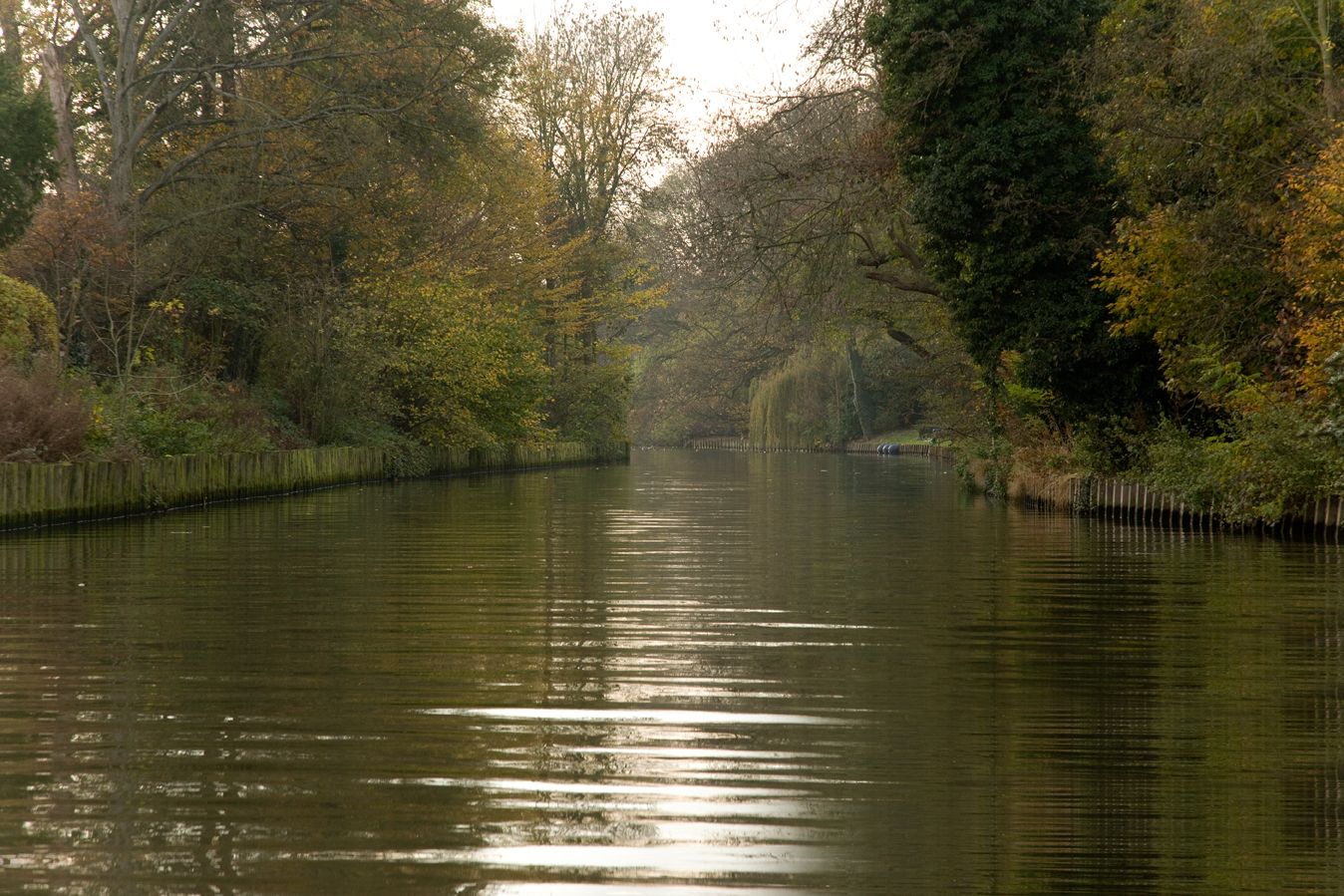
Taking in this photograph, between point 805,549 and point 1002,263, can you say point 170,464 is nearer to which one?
point 805,549

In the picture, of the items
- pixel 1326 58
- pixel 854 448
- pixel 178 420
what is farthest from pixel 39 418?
pixel 854 448

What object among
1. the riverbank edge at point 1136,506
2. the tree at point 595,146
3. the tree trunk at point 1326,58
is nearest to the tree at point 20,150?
the riverbank edge at point 1136,506

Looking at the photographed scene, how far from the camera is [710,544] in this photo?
1759 cm

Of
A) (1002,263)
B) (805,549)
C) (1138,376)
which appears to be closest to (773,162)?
(1002,263)

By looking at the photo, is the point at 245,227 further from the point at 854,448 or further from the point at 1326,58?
the point at 854,448

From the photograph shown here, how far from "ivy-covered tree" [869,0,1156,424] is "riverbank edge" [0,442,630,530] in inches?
445

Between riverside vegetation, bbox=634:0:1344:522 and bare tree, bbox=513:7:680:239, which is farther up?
bare tree, bbox=513:7:680:239

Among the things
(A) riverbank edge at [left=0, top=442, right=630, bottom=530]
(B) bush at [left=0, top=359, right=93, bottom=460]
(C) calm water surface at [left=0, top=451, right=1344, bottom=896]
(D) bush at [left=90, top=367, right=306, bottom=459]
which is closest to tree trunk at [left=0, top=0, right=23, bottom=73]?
(D) bush at [left=90, top=367, right=306, bottom=459]

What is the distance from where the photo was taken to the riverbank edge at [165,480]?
18.2m

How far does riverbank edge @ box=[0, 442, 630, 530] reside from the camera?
18.2 m

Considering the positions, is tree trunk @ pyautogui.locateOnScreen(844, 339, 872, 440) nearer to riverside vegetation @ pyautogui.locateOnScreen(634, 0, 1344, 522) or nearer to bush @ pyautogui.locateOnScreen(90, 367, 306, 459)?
riverside vegetation @ pyautogui.locateOnScreen(634, 0, 1344, 522)

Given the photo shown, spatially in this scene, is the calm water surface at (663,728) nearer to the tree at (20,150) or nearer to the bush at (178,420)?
the bush at (178,420)

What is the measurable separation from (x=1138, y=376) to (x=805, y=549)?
1055 centimetres

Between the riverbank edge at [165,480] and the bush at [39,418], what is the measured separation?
293 mm
